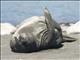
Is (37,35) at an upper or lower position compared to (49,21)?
lower

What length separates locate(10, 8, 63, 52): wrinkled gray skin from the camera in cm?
544

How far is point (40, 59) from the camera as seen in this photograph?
494 centimetres

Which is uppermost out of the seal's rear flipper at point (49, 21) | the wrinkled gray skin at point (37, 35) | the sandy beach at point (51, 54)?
the seal's rear flipper at point (49, 21)

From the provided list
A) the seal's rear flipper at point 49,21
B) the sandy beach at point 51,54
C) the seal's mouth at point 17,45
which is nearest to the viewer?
the sandy beach at point 51,54

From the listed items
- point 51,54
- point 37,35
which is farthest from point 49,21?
point 51,54

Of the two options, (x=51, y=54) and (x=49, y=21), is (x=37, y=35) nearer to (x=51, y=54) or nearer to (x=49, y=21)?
(x=49, y=21)

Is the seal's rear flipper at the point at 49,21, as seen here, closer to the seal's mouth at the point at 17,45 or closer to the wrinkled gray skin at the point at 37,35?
the wrinkled gray skin at the point at 37,35

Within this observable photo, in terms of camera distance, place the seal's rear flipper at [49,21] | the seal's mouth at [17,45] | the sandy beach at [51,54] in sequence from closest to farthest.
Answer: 1. the sandy beach at [51,54]
2. the seal's mouth at [17,45]
3. the seal's rear flipper at [49,21]

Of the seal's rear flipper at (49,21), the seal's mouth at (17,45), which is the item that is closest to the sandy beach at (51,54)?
the seal's mouth at (17,45)

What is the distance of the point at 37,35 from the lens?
18.5 ft

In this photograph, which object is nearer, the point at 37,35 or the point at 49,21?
the point at 37,35

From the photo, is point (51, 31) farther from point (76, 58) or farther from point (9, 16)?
point (9, 16)

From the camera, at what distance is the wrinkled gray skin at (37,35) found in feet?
17.8

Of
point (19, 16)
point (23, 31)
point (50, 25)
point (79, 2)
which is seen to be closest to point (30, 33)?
point (23, 31)
